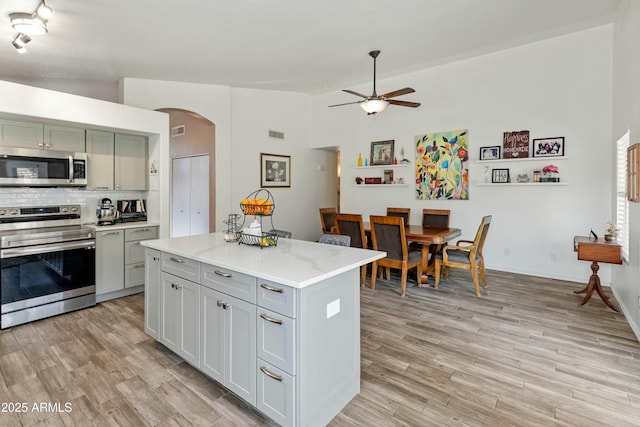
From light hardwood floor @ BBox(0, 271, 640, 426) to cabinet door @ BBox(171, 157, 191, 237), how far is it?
3.49 metres

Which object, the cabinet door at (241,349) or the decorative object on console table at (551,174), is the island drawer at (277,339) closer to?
the cabinet door at (241,349)

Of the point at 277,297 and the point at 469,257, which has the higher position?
the point at 277,297

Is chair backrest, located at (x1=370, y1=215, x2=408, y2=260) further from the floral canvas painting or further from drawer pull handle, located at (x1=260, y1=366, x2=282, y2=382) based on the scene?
drawer pull handle, located at (x1=260, y1=366, x2=282, y2=382)

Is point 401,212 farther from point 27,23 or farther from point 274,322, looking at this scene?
point 27,23

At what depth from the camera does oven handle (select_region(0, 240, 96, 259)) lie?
307cm

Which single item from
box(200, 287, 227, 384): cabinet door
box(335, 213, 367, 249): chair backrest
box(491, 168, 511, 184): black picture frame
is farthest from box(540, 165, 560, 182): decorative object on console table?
box(200, 287, 227, 384): cabinet door

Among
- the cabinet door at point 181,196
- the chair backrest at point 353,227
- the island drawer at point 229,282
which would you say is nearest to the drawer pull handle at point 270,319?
the island drawer at point 229,282

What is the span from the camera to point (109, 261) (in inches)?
151

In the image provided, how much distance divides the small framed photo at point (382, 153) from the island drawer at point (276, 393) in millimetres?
5032

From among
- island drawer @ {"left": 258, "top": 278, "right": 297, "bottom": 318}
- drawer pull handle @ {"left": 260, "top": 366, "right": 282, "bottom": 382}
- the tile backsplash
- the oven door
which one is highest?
the tile backsplash

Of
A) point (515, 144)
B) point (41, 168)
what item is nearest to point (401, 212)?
point (515, 144)

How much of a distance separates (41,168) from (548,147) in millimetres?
6427

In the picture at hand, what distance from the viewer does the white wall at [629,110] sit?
9.72 ft

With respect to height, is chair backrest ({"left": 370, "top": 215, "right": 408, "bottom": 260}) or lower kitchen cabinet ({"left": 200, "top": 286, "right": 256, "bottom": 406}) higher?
chair backrest ({"left": 370, "top": 215, "right": 408, "bottom": 260})
